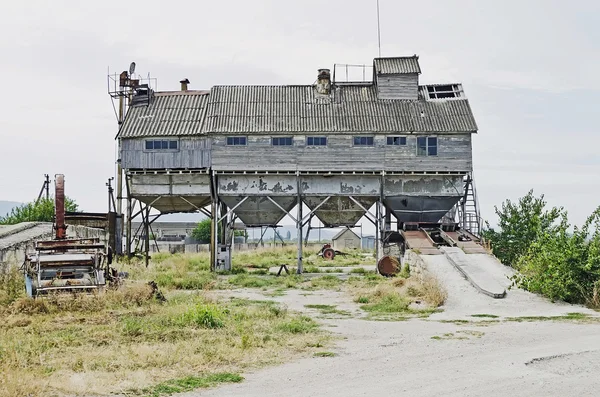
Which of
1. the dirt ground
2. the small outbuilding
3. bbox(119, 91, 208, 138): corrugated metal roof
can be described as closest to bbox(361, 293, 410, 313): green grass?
the dirt ground

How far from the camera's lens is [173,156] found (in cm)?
3666

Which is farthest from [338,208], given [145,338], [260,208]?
[145,338]

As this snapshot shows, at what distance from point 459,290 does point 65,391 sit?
1639cm

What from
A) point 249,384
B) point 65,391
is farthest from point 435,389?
point 65,391

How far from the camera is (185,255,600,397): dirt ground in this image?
10.2 m

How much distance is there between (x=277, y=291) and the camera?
27.9 metres

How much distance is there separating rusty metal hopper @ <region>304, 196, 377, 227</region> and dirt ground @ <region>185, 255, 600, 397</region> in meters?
17.7

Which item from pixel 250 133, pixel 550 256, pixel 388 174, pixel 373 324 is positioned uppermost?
pixel 250 133

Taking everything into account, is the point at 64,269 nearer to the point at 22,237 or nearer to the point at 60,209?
the point at 60,209

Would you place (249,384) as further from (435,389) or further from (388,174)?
(388,174)

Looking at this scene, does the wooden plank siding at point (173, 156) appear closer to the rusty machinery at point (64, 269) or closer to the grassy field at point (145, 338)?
the grassy field at point (145, 338)

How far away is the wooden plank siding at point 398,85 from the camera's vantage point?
38.2m

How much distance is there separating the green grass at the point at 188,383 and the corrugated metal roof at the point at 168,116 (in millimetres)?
26488

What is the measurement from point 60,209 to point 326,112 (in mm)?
17155
